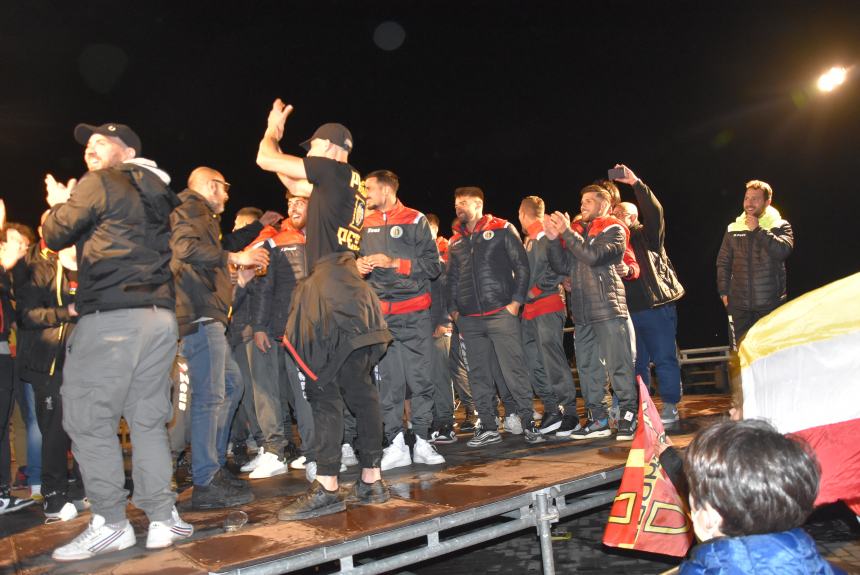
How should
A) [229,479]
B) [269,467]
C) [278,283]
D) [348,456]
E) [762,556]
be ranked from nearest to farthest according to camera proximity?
[762,556] → [229,479] → [269,467] → [348,456] → [278,283]

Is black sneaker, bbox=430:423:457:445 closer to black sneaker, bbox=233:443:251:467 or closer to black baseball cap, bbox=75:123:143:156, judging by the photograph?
black sneaker, bbox=233:443:251:467

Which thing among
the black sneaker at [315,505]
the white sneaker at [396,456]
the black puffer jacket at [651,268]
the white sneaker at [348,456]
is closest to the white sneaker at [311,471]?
the white sneaker at [396,456]

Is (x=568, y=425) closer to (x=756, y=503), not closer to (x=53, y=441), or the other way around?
(x=53, y=441)

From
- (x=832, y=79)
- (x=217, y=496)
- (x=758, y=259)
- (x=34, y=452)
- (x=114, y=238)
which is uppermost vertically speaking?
(x=832, y=79)

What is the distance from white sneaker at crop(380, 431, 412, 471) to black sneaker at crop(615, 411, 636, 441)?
161 cm

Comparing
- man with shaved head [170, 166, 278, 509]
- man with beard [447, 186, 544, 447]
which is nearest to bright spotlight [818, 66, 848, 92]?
man with beard [447, 186, 544, 447]

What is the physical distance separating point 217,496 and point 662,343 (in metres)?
3.91

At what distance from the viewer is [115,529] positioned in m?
3.02

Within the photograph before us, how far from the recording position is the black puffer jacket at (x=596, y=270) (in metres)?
5.33

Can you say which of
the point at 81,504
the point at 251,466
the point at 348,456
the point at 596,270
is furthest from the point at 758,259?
the point at 81,504

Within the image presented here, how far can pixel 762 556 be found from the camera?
1317 millimetres

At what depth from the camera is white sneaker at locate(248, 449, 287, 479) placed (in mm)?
4793

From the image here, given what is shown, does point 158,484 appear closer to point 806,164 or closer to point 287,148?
point 806,164

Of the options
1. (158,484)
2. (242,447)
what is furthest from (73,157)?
(158,484)
